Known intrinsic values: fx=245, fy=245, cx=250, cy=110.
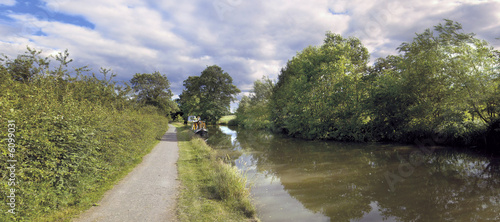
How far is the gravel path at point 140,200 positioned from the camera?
17.4 ft

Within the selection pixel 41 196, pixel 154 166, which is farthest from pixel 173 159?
pixel 41 196

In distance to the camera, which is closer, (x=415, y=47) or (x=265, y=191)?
(x=265, y=191)

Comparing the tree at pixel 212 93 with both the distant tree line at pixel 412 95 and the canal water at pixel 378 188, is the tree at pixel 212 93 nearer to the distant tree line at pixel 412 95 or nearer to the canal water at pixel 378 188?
the distant tree line at pixel 412 95

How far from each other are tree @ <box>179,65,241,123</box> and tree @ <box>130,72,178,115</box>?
20.7 feet

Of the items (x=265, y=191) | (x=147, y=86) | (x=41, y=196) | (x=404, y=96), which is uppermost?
(x=147, y=86)

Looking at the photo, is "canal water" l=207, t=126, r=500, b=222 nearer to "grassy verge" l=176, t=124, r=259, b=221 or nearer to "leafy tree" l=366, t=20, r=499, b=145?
"grassy verge" l=176, t=124, r=259, b=221

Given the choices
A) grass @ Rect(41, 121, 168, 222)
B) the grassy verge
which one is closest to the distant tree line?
the grassy verge

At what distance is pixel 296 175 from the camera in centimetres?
1095

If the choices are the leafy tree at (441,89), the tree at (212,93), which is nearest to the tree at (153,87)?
the tree at (212,93)

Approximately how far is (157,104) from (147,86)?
291 cm

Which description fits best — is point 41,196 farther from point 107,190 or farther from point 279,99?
point 279,99

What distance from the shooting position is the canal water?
6.69 meters

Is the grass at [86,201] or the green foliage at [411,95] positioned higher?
the green foliage at [411,95]

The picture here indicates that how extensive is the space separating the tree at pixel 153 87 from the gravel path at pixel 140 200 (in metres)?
27.5
